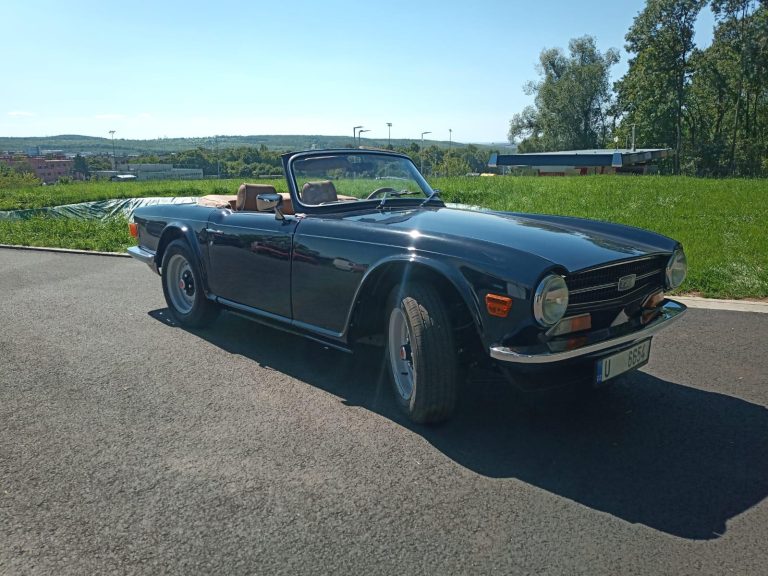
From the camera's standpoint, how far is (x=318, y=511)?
268 cm

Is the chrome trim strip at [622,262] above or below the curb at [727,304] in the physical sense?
above

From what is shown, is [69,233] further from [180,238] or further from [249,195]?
[249,195]

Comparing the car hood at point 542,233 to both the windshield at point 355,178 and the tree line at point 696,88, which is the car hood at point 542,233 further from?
the tree line at point 696,88

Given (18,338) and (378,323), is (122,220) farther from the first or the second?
(378,323)

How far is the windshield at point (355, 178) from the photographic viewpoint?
4617 millimetres

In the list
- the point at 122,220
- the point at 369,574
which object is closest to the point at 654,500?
the point at 369,574

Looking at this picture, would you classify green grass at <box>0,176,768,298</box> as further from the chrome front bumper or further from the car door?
the chrome front bumper

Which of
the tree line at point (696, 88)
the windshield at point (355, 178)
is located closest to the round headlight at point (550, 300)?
the windshield at point (355, 178)

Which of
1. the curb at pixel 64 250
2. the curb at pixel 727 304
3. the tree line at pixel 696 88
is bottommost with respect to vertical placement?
the curb at pixel 64 250

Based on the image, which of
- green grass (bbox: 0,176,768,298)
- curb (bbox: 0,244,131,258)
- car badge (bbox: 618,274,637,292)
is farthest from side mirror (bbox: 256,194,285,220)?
curb (bbox: 0,244,131,258)

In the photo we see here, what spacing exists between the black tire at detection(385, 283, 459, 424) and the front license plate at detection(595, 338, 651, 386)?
28.3 inches

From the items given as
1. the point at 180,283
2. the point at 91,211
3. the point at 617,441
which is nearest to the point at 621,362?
the point at 617,441

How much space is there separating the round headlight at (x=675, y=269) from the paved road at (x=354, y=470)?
0.72 m

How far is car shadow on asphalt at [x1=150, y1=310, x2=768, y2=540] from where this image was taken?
8.98ft
